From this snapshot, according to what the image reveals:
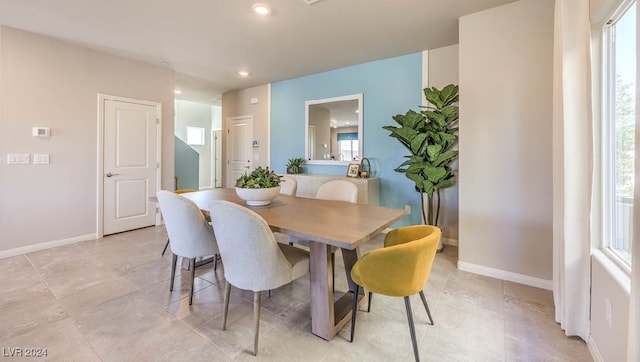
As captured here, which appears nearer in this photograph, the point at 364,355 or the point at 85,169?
the point at 364,355

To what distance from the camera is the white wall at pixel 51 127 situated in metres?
3.21

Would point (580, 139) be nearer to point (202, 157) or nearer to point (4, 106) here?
point (4, 106)

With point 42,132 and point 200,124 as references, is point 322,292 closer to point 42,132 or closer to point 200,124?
point 42,132

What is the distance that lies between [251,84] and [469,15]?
13.2 feet

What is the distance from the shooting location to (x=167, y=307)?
2.14 metres

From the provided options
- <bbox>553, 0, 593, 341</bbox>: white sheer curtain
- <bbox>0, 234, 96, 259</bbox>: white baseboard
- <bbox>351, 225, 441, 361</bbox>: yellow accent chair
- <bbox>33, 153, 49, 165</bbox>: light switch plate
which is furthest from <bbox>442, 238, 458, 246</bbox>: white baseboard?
<bbox>33, 153, 49, 165</bbox>: light switch plate

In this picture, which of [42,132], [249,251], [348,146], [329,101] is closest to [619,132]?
[249,251]

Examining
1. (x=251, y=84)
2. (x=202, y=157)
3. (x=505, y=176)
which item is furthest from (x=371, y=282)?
(x=202, y=157)

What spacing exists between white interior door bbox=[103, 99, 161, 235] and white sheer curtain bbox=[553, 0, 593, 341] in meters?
4.97

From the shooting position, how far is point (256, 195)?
221cm

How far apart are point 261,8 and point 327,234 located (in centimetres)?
235

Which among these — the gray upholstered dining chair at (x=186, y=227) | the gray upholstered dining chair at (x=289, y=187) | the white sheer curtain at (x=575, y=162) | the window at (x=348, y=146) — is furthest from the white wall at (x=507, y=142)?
the gray upholstered dining chair at (x=186, y=227)

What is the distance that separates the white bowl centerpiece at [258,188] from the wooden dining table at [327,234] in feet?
0.32

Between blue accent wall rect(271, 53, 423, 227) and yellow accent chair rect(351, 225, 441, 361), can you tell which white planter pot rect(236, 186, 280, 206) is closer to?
yellow accent chair rect(351, 225, 441, 361)
